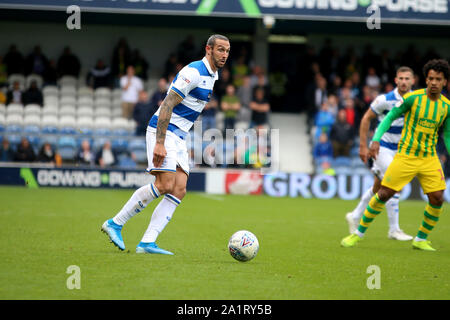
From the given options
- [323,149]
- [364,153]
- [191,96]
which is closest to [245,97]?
[323,149]

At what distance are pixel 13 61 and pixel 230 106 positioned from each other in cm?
685

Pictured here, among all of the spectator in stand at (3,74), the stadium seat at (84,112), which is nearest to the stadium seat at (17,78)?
Answer: the spectator in stand at (3,74)

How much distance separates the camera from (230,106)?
20234 mm

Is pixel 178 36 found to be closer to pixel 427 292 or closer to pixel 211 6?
pixel 211 6

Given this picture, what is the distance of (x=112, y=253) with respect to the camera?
7.28m

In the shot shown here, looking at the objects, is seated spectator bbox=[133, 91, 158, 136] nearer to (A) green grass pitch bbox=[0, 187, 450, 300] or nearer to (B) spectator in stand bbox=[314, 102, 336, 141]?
(B) spectator in stand bbox=[314, 102, 336, 141]

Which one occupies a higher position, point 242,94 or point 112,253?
point 242,94

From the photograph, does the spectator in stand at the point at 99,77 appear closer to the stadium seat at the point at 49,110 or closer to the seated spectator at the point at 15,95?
the stadium seat at the point at 49,110

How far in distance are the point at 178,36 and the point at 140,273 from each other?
1877cm

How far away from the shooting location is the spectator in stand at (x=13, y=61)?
21.2m

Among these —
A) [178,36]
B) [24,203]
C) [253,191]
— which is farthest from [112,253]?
[178,36]

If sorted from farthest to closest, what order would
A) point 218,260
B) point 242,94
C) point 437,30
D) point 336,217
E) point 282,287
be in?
point 437,30
point 242,94
point 336,217
point 218,260
point 282,287

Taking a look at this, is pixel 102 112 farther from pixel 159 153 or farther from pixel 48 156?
pixel 159 153

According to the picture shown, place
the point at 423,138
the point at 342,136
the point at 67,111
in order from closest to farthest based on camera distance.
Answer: the point at 423,138 < the point at 342,136 < the point at 67,111
